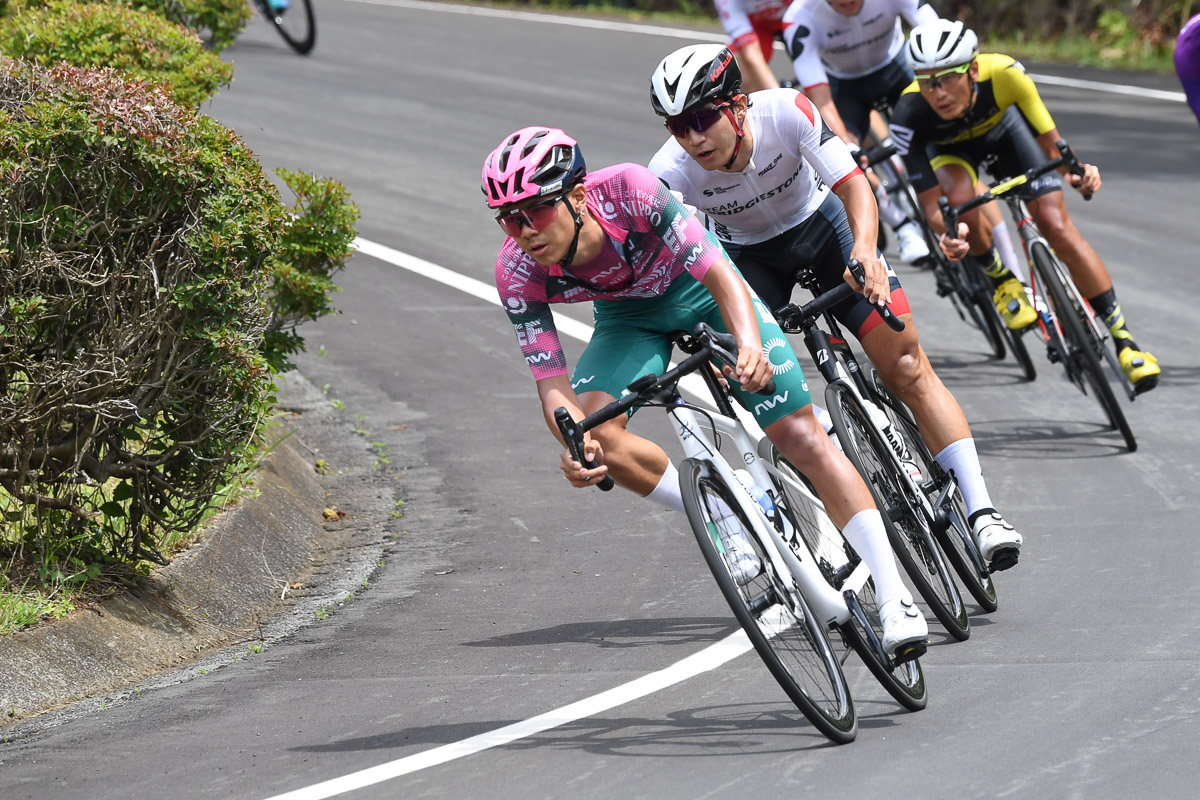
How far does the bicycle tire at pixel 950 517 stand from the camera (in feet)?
21.7

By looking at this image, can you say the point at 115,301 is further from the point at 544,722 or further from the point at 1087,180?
the point at 1087,180

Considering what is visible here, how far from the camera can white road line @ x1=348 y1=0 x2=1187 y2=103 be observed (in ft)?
63.8

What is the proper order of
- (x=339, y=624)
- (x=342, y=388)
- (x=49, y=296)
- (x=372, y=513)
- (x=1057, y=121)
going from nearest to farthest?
(x=49, y=296) → (x=339, y=624) → (x=372, y=513) → (x=342, y=388) → (x=1057, y=121)

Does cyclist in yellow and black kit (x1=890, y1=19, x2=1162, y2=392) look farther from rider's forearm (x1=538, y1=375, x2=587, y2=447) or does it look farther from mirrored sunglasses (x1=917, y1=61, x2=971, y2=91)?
rider's forearm (x1=538, y1=375, x2=587, y2=447)

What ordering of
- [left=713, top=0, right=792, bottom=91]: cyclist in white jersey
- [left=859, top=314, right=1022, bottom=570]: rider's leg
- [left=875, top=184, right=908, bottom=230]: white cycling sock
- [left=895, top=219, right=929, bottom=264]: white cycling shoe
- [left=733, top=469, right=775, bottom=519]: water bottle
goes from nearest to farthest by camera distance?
[left=733, top=469, right=775, bottom=519]: water bottle → [left=859, top=314, right=1022, bottom=570]: rider's leg → [left=895, top=219, right=929, bottom=264]: white cycling shoe → [left=713, top=0, right=792, bottom=91]: cyclist in white jersey → [left=875, top=184, right=908, bottom=230]: white cycling sock

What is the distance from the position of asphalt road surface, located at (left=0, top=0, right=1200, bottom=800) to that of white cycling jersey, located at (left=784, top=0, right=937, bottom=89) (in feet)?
6.43

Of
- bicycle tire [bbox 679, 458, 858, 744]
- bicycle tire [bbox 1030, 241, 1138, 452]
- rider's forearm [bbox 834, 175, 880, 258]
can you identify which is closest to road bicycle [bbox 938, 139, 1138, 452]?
bicycle tire [bbox 1030, 241, 1138, 452]

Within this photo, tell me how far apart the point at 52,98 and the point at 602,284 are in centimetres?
247

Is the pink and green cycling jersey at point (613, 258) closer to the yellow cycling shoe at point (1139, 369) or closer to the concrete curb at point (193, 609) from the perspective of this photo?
the concrete curb at point (193, 609)

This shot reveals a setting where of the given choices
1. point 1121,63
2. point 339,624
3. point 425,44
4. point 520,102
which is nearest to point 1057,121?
point 1121,63

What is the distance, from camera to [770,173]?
6.77 m

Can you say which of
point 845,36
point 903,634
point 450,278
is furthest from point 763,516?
point 450,278

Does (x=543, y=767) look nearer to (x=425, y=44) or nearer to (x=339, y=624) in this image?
(x=339, y=624)

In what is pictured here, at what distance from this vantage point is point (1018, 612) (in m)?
6.79
